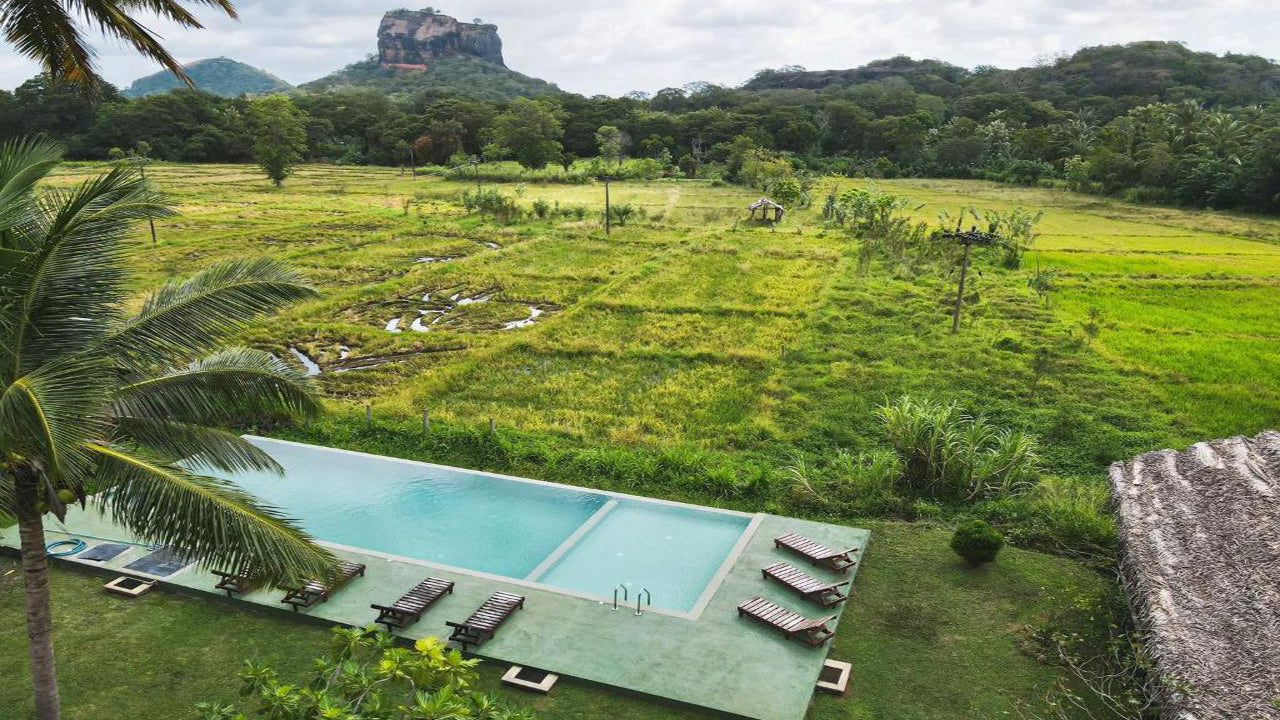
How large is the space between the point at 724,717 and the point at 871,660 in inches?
84.6

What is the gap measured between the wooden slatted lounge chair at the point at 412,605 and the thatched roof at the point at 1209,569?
8.03m

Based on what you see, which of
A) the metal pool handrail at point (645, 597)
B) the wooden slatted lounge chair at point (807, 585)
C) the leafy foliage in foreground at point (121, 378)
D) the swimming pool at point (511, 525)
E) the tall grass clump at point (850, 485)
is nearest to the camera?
the leafy foliage in foreground at point (121, 378)

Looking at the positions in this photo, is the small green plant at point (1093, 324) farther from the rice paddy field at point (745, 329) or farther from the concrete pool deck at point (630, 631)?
the concrete pool deck at point (630, 631)

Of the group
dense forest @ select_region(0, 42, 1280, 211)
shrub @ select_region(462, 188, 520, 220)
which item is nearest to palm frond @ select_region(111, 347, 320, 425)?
shrub @ select_region(462, 188, 520, 220)

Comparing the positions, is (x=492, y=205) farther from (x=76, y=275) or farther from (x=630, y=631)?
(x=76, y=275)

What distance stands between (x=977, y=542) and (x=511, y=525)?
7.01 meters

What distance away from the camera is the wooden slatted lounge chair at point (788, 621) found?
33.8 feet

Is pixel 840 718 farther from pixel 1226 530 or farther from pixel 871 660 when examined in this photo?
pixel 1226 530

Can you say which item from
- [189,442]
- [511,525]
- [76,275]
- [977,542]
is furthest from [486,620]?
[977,542]

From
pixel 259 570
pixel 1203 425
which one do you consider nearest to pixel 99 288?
pixel 259 570

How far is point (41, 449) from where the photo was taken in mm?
6422

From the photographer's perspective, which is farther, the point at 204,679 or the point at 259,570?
the point at 204,679

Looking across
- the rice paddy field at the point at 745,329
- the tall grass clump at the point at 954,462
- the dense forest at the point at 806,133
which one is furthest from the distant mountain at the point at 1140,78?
the tall grass clump at the point at 954,462

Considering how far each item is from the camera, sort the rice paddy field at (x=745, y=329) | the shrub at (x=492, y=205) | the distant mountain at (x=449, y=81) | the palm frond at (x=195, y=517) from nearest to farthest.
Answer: the palm frond at (x=195, y=517), the rice paddy field at (x=745, y=329), the shrub at (x=492, y=205), the distant mountain at (x=449, y=81)
